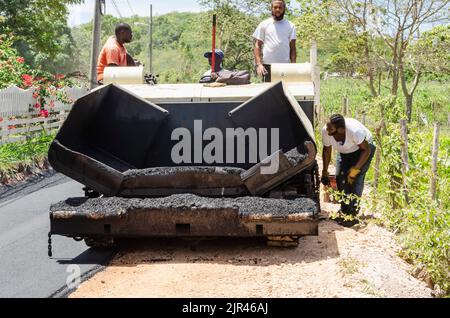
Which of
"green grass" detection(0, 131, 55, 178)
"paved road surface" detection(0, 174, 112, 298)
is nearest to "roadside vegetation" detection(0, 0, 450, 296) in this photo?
"green grass" detection(0, 131, 55, 178)

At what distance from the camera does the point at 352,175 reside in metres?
7.87

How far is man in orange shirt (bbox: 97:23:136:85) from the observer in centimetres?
898

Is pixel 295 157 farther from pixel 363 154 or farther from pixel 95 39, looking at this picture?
pixel 95 39

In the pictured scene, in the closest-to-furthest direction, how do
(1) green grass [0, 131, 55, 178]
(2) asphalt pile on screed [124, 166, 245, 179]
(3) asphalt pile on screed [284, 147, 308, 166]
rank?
(3) asphalt pile on screed [284, 147, 308, 166] < (2) asphalt pile on screed [124, 166, 245, 179] < (1) green grass [0, 131, 55, 178]

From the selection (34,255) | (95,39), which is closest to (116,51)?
(34,255)

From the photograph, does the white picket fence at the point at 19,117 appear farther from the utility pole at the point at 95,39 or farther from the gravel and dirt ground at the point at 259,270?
the gravel and dirt ground at the point at 259,270

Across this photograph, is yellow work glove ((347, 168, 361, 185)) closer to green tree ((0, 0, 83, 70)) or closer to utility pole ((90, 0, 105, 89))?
utility pole ((90, 0, 105, 89))

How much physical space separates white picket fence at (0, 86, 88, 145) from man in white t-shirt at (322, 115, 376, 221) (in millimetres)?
7285

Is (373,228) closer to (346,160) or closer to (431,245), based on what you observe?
(346,160)

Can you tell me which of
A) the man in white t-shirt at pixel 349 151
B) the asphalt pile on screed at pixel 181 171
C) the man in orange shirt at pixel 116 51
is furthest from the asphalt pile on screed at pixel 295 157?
the man in orange shirt at pixel 116 51

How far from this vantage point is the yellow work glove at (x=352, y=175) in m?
7.85

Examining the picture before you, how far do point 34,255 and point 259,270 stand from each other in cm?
237
